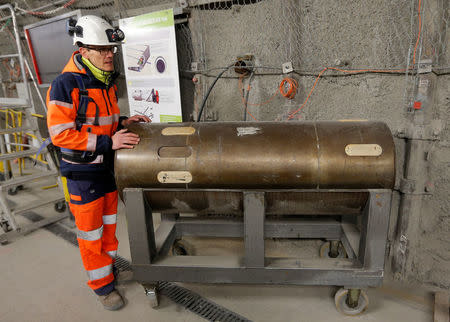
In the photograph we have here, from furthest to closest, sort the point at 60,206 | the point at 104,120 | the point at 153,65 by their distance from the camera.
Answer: the point at 60,206
the point at 153,65
the point at 104,120

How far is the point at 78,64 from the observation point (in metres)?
1.65

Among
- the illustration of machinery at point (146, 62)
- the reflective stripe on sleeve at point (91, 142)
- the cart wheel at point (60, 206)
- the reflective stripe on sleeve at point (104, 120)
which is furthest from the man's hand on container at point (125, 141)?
the cart wheel at point (60, 206)

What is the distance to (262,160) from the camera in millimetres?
1447

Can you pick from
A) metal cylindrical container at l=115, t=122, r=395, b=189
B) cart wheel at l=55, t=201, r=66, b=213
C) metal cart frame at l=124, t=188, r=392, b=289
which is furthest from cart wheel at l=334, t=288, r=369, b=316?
cart wheel at l=55, t=201, r=66, b=213

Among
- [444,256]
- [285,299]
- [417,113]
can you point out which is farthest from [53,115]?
[444,256]

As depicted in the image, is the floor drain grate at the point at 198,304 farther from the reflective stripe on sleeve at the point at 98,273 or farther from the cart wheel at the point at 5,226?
the cart wheel at the point at 5,226

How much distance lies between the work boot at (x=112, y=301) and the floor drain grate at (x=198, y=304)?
0.82 feet

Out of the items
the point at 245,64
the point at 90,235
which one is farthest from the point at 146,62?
the point at 90,235

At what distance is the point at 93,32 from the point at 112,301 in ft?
5.26

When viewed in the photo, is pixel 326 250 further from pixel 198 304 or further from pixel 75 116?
pixel 75 116

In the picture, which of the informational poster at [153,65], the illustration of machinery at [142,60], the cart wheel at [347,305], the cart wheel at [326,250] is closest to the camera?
the cart wheel at [347,305]

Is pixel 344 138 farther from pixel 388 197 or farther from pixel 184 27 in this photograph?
pixel 184 27

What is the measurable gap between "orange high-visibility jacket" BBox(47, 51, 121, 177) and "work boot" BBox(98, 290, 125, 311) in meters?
0.79

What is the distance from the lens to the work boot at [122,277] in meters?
2.02
